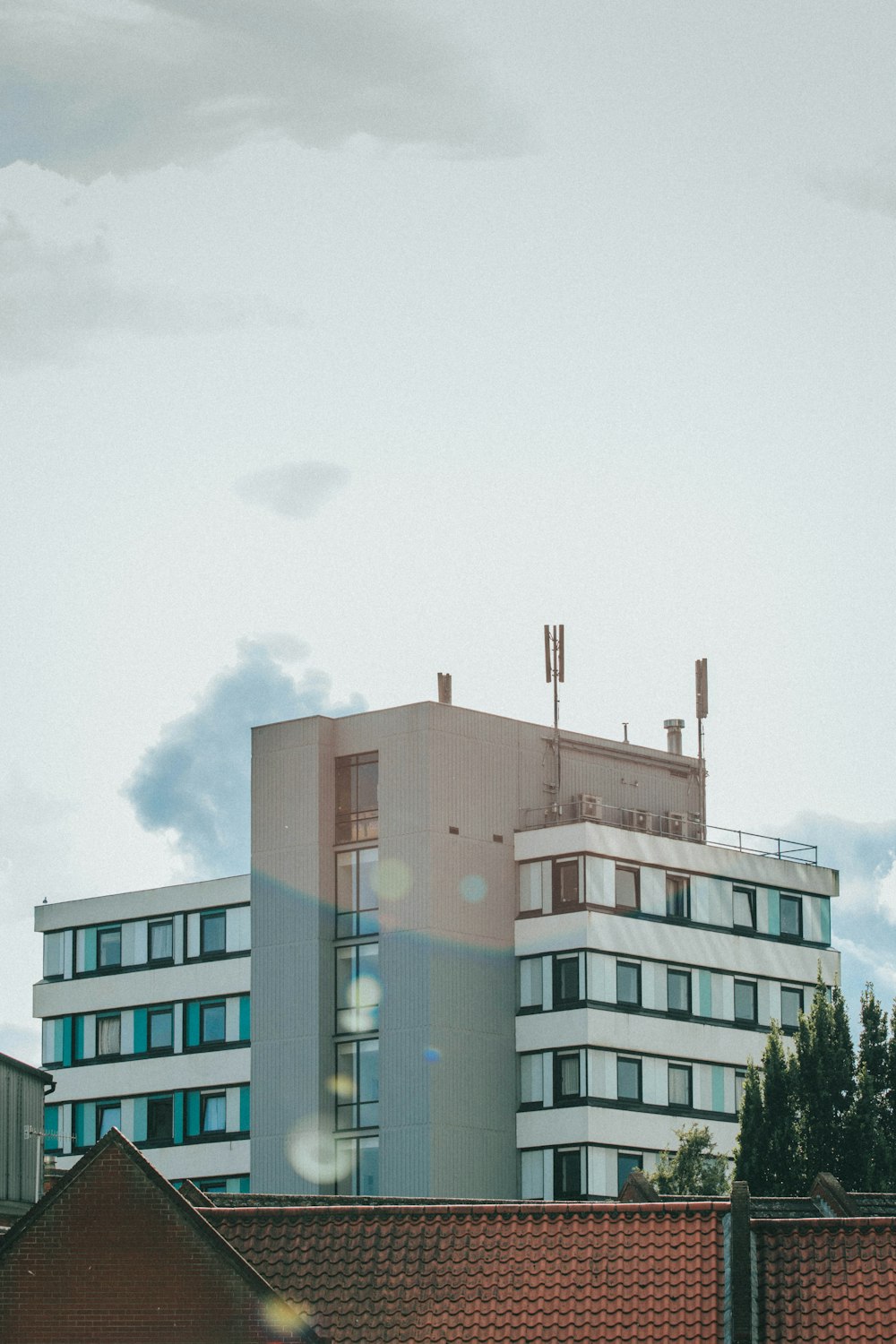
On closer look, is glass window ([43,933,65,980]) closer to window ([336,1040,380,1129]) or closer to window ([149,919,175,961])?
window ([149,919,175,961])

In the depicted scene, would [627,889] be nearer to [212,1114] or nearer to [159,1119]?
[212,1114]

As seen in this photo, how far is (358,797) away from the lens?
89.1 meters

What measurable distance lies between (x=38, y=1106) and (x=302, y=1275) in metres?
17.4

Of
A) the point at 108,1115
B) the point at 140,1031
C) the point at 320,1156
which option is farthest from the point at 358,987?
the point at 108,1115

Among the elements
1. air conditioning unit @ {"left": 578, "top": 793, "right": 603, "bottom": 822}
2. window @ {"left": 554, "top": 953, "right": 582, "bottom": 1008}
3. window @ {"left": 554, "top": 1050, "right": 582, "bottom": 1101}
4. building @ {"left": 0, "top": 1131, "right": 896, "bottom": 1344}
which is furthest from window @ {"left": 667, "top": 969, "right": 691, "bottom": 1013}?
building @ {"left": 0, "top": 1131, "right": 896, "bottom": 1344}

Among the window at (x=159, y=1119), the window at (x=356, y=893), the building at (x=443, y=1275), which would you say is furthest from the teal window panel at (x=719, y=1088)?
the building at (x=443, y=1275)

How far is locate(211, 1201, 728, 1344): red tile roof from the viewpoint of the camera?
39.7 metres

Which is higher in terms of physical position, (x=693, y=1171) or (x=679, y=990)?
(x=679, y=990)

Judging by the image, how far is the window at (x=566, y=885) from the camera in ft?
288

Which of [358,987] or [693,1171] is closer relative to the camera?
[693,1171]

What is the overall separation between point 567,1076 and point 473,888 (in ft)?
24.8

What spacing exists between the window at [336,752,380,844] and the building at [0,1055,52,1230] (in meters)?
32.3

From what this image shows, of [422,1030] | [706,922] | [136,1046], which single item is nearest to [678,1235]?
[422,1030]

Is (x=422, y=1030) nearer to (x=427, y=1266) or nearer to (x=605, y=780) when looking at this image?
(x=605, y=780)
